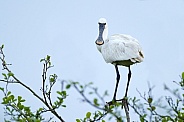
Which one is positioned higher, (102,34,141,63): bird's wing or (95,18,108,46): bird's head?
(95,18,108,46): bird's head

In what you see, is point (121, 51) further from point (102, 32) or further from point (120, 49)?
point (102, 32)

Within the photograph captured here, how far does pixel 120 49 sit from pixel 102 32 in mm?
1762

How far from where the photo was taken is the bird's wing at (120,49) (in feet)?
28.5

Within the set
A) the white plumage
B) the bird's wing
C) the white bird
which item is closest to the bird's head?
the white bird

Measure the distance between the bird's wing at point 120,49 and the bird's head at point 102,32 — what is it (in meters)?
0.77

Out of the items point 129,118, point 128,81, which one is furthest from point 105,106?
point 128,81

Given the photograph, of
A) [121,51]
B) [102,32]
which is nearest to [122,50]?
[121,51]

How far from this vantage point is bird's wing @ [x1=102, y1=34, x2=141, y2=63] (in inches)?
342

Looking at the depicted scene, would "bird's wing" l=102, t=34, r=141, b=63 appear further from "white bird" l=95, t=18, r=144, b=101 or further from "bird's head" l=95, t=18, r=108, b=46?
"bird's head" l=95, t=18, r=108, b=46

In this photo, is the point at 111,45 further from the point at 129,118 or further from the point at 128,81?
the point at 129,118

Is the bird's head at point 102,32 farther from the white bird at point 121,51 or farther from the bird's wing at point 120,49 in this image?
the bird's wing at point 120,49

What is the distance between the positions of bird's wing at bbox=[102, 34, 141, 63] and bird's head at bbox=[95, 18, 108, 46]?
77 cm

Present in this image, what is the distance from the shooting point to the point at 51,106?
5301 millimetres

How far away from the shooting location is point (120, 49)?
29.2ft
